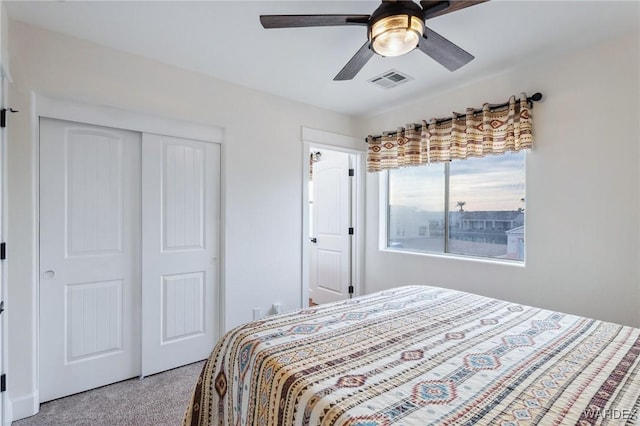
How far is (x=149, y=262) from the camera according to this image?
2.45m

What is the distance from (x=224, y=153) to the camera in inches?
110

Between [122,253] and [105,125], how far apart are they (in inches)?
37.7

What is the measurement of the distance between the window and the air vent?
98 cm

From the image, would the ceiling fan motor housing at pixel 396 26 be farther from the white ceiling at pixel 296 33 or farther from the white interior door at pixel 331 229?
the white interior door at pixel 331 229

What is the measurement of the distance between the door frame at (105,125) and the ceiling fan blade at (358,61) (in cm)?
134

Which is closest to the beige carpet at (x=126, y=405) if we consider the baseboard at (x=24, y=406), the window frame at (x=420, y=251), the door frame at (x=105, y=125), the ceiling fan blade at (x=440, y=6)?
the baseboard at (x=24, y=406)

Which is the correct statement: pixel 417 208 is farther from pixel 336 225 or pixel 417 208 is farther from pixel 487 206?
pixel 336 225

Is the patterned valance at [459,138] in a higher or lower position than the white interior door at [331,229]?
higher

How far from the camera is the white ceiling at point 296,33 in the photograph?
5.89 ft

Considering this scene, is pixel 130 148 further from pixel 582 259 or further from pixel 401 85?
pixel 582 259

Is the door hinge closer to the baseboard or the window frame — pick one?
the baseboard

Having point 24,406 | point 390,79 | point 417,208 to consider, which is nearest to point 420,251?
point 417,208

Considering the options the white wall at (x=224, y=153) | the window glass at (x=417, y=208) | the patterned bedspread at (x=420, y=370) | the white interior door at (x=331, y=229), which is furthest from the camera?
the white interior door at (x=331, y=229)

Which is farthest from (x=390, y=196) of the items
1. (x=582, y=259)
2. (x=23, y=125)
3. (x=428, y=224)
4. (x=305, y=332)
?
(x=23, y=125)
